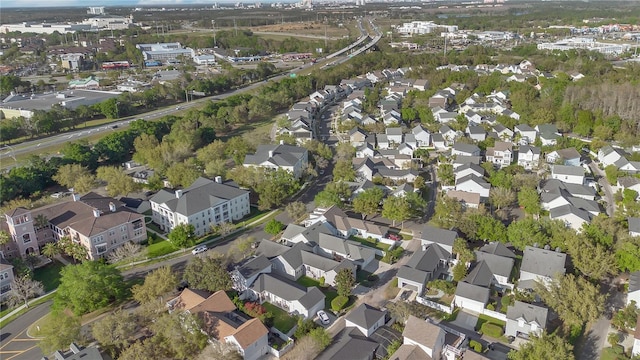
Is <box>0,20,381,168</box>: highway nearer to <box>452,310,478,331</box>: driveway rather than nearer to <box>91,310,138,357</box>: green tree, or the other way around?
<box>91,310,138,357</box>: green tree

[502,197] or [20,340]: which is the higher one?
[502,197]

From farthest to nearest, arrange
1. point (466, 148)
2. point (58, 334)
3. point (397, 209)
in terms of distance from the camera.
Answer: point (466, 148) < point (397, 209) < point (58, 334)

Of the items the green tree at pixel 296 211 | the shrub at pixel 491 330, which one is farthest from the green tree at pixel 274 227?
the shrub at pixel 491 330

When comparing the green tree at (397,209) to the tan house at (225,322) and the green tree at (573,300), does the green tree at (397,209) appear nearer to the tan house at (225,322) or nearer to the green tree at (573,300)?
the green tree at (573,300)

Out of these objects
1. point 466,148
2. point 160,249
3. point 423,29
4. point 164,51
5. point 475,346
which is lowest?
point 160,249

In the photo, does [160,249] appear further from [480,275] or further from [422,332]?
[480,275]

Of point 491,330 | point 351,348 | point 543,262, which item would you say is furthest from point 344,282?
point 543,262
